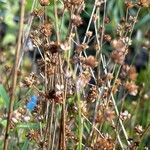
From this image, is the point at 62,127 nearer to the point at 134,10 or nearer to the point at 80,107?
the point at 80,107

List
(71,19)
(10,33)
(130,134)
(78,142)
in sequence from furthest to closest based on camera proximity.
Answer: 1. (10,33)
2. (130,134)
3. (78,142)
4. (71,19)

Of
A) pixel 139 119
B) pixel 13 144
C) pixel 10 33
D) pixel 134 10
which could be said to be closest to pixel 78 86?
pixel 13 144

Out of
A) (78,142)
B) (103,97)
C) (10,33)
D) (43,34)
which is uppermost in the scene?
(10,33)

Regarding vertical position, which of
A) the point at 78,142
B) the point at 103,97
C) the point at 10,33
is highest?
the point at 10,33

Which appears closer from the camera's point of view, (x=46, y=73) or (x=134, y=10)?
(x=46, y=73)

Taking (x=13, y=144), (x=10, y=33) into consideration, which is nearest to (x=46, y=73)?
(x=13, y=144)

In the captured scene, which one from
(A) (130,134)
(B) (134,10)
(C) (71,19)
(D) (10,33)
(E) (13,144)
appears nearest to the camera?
(C) (71,19)

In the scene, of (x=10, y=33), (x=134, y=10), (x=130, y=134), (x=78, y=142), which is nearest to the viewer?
(x=78, y=142)

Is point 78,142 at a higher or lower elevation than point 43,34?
lower

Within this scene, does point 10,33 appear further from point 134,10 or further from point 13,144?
point 13,144
